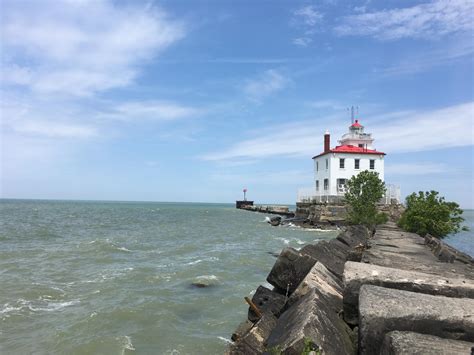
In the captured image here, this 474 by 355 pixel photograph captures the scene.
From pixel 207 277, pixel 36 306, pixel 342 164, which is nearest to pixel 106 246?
pixel 207 277

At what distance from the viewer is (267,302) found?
7.70 metres

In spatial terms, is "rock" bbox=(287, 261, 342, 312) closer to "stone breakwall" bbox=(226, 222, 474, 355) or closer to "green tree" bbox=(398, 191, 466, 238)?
"stone breakwall" bbox=(226, 222, 474, 355)

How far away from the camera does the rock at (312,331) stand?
4203mm

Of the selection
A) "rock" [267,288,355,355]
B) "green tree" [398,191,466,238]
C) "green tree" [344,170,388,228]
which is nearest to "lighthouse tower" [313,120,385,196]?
"green tree" [344,170,388,228]

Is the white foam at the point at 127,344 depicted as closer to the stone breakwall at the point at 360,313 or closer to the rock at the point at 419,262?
the stone breakwall at the point at 360,313

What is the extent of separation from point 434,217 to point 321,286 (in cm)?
1630

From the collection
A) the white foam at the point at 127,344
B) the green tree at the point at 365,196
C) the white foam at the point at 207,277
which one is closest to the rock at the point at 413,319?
the white foam at the point at 127,344

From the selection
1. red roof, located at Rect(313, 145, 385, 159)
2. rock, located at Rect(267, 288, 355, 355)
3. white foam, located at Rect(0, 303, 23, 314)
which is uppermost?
red roof, located at Rect(313, 145, 385, 159)

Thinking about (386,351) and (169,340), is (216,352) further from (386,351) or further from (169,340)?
(386,351)

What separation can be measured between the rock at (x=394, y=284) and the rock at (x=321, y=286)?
0.32 meters

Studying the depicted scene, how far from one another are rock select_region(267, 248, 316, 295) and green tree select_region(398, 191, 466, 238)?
1467 centimetres

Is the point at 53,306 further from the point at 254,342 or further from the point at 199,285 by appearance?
the point at 254,342

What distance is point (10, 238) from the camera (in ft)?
84.2

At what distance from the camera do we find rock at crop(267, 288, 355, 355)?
4.20 m
